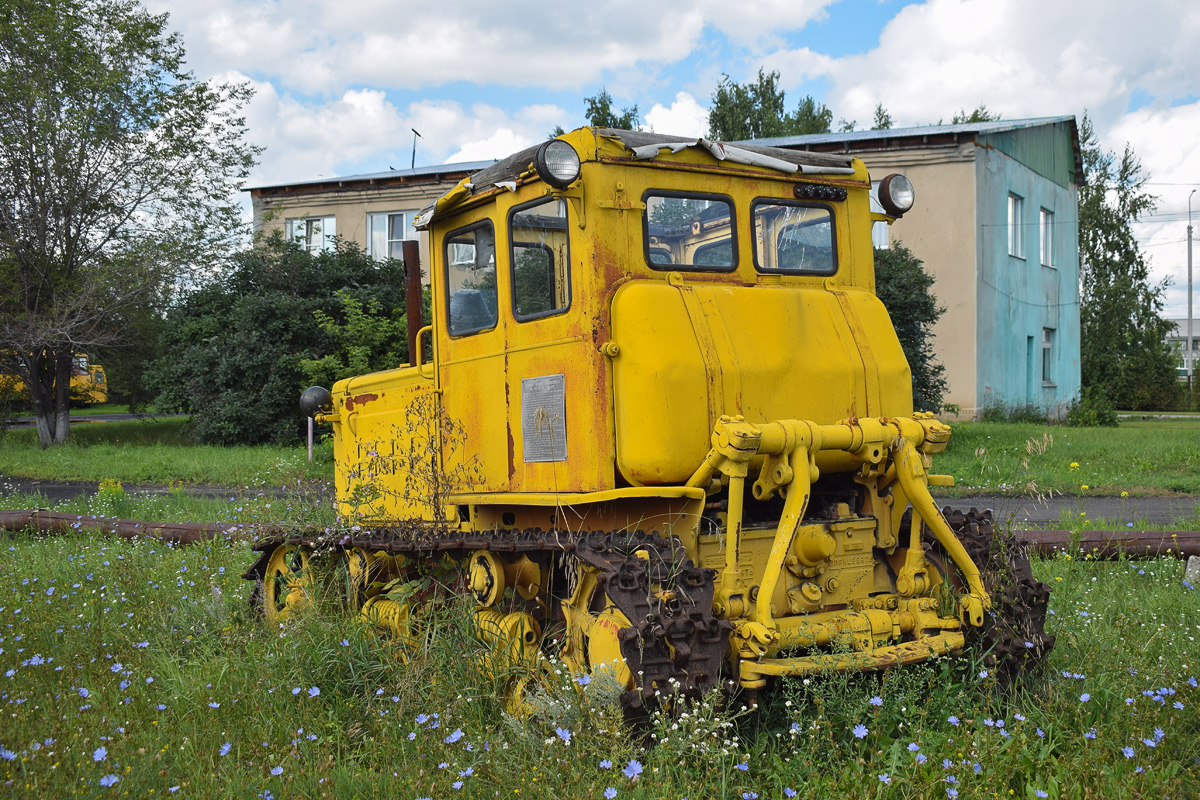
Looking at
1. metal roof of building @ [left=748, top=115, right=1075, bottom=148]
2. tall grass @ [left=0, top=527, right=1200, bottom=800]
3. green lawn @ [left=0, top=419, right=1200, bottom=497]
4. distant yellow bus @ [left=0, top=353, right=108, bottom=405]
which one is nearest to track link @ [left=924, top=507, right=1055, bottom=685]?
tall grass @ [left=0, top=527, right=1200, bottom=800]

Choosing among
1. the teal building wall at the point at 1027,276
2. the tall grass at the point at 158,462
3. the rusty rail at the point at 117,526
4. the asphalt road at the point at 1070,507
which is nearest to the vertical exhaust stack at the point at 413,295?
the rusty rail at the point at 117,526

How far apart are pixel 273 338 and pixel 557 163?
16.6 metres

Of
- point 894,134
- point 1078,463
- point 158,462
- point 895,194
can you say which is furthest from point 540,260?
point 894,134

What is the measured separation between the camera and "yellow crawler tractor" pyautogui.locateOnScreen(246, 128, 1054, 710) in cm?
445

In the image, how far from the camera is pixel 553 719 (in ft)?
13.6

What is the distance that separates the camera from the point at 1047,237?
90.2ft

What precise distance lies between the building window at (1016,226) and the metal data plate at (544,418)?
22.5m

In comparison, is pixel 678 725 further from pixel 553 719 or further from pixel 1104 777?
pixel 1104 777

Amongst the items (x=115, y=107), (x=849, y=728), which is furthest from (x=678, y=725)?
(x=115, y=107)

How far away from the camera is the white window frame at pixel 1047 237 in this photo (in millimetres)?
27234

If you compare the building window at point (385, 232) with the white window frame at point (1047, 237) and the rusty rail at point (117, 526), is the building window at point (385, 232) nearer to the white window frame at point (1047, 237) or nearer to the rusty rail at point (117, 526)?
the white window frame at point (1047, 237)

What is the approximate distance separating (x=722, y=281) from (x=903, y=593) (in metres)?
1.83

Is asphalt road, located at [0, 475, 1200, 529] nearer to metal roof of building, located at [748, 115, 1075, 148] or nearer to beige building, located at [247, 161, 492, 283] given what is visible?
metal roof of building, located at [748, 115, 1075, 148]

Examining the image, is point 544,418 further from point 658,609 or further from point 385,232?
point 385,232
